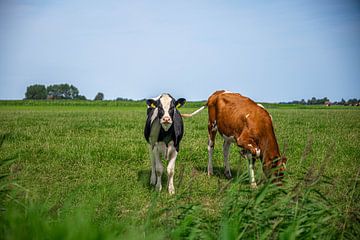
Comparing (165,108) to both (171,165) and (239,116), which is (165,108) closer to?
(171,165)

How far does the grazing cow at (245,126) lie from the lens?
27.2ft

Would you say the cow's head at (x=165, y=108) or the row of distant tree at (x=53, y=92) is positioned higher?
the row of distant tree at (x=53, y=92)

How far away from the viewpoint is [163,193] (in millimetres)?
8188

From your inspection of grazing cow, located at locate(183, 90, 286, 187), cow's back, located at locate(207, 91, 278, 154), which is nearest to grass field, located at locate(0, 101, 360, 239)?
grazing cow, located at locate(183, 90, 286, 187)

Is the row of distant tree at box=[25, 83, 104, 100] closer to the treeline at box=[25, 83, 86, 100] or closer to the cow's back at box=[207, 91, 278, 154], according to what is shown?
the treeline at box=[25, 83, 86, 100]

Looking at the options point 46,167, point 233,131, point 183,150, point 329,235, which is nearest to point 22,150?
point 46,167

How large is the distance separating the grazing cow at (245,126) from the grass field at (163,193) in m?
0.56

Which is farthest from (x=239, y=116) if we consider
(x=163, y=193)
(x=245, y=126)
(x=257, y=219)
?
(x=257, y=219)

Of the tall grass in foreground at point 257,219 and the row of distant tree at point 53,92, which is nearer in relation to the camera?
the tall grass in foreground at point 257,219

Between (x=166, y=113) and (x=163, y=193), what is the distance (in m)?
1.50

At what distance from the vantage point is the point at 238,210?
419 cm

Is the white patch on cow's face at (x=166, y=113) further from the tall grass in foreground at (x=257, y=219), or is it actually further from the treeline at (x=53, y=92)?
the treeline at (x=53, y=92)

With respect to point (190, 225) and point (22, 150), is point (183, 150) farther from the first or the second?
point (190, 225)

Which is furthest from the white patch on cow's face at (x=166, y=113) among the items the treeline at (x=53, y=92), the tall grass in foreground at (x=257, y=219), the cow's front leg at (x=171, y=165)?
the treeline at (x=53, y=92)
